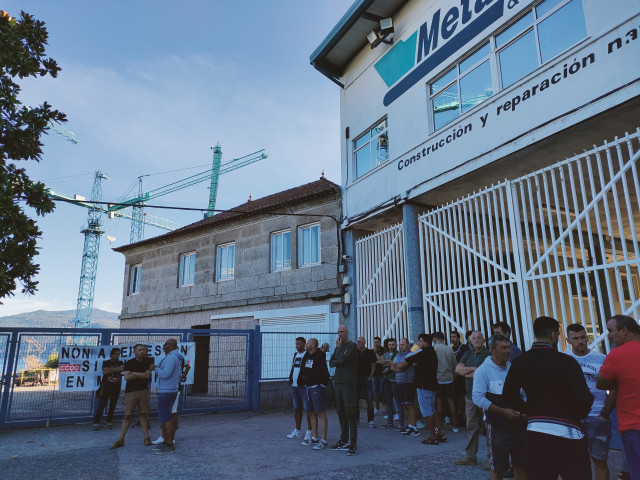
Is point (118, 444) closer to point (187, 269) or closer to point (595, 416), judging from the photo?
point (595, 416)

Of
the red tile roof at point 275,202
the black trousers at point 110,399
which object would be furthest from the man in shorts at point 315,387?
the red tile roof at point 275,202

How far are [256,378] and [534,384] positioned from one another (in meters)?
9.10

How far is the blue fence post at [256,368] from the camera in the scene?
11.3 meters

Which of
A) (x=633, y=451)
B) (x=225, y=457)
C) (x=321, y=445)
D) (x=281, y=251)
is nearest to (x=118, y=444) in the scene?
(x=225, y=457)

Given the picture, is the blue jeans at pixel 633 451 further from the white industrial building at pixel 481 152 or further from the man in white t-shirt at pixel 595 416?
the white industrial building at pixel 481 152

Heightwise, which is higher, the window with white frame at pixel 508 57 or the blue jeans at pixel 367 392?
the window with white frame at pixel 508 57

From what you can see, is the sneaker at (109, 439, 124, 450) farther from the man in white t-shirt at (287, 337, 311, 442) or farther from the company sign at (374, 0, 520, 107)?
the company sign at (374, 0, 520, 107)

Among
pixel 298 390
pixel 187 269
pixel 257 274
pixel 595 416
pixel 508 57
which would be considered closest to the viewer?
pixel 595 416

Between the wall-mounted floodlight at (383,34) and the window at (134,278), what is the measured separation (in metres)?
14.8

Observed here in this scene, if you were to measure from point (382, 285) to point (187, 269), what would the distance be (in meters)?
9.64

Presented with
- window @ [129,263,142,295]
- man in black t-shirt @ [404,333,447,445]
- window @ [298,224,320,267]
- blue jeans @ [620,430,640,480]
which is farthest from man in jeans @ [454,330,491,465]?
window @ [129,263,142,295]

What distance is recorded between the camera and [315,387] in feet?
23.7

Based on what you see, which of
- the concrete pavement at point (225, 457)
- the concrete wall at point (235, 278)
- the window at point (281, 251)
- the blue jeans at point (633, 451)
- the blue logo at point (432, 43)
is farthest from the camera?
the window at point (281, 251)

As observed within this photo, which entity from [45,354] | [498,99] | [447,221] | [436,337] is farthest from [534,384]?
[45,354]
